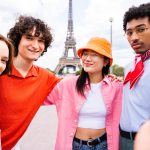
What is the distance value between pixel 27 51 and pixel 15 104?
702mm

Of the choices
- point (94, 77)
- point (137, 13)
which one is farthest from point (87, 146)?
point (137, 13)

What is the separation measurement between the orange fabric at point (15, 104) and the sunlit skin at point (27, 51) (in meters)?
0.15

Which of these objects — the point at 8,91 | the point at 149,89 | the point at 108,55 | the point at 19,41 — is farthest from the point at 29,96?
the point at 149,89

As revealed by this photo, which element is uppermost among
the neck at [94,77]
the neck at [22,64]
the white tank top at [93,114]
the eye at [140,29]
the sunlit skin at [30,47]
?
the eye at [140,29]

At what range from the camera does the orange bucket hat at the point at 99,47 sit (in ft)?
10.7

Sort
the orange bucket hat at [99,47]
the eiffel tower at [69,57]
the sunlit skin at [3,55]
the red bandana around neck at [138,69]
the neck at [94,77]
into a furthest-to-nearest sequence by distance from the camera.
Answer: the eiffel tower at [69,57] → the neck at [94,77] → the orange bucket hat at [99,47] → the red bandana around neck at [138,69] → the sunlit skin at [3,55]

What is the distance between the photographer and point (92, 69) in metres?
3.26

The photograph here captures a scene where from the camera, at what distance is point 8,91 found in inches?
115

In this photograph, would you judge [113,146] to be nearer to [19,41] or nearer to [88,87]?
[88,87]

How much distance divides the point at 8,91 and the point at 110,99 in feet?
3.74

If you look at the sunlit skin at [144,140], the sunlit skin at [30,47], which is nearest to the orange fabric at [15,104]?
the sunlit skin at [30,47]

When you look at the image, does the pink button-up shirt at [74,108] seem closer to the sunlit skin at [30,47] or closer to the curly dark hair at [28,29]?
the sunlit skin at [30,47]

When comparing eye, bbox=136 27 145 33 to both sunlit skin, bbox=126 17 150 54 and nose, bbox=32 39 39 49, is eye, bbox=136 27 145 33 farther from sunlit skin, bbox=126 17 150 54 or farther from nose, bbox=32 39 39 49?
nose, bbox=32 39 39 49

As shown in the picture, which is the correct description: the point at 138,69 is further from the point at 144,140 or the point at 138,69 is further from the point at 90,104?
the point at 144,140
